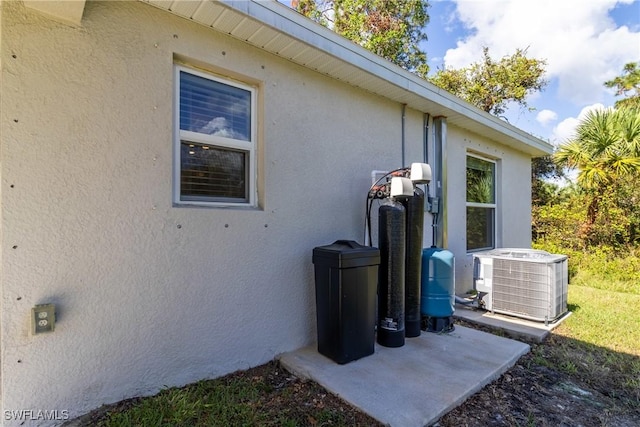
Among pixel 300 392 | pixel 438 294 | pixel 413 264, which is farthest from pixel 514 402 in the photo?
pixel 300 392

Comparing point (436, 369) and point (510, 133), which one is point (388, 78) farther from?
point (510, 133)

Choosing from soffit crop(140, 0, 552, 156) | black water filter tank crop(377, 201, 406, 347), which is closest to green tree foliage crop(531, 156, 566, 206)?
soffit crop(140, 0, 552, 156)

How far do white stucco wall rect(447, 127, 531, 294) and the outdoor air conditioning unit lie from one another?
775 millimetres

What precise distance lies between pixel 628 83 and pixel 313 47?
62.7 ft

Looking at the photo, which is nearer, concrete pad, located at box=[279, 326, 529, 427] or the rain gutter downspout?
concrete pad, located at box=[279, 326, 529, 427]

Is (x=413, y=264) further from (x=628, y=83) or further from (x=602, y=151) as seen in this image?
(x=628, y=83)

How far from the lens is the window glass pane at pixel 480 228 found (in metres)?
5.71

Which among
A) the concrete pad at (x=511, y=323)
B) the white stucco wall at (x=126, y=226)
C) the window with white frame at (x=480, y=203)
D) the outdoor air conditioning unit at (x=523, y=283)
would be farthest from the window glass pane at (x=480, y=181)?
the white stucco wall at (x=126, y=226)

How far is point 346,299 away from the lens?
281cm

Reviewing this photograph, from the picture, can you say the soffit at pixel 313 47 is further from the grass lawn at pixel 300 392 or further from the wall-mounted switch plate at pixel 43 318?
the grass lawn at pixel 300 392

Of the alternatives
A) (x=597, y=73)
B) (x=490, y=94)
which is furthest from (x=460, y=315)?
(x=597, y=73)

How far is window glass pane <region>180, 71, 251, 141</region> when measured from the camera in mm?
2643

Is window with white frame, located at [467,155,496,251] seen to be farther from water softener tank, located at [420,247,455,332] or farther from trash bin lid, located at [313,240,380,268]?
trash bin lid, located at [313,240,380,268]

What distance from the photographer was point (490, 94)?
12.0 metres
